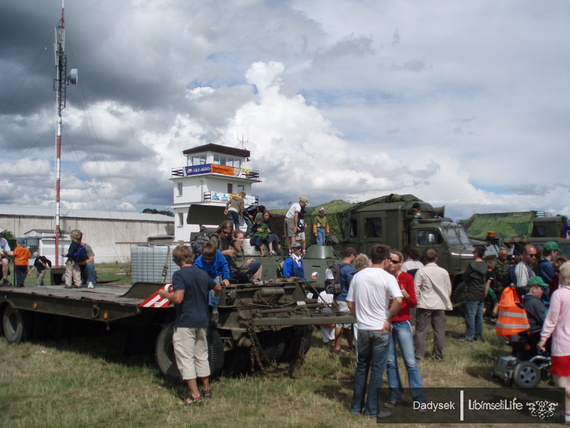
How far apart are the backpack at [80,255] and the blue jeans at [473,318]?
677cm

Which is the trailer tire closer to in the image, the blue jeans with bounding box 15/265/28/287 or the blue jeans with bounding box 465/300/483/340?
the blue jeans with bounding box 465/300/483/340

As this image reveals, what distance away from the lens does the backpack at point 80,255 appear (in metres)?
9.46

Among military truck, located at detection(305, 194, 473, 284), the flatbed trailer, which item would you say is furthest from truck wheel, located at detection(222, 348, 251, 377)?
military truck, located at detection(305, 194, 473, 284)

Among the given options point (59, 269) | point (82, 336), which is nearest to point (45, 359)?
point (82, 336)

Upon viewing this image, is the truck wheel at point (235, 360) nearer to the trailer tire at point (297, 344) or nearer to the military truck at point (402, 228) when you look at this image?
the trailer tire at point (297, 344)

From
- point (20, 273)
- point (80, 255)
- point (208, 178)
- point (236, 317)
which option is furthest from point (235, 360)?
point (208, 178)

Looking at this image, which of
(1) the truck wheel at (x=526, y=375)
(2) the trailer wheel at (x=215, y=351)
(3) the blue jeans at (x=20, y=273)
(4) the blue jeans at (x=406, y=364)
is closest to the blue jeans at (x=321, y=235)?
(2) the trailer wheel at (x=215, y=351)

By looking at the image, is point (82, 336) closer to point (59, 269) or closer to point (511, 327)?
point (59, 269)

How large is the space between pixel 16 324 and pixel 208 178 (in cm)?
4489

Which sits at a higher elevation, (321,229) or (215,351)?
(321,229)

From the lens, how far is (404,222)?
45.3ft

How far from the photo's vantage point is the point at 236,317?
646 cm

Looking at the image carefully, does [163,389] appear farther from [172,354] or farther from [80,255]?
[80,255]

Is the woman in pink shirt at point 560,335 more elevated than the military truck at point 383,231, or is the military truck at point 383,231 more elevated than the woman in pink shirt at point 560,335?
the military truck at point 383,231
